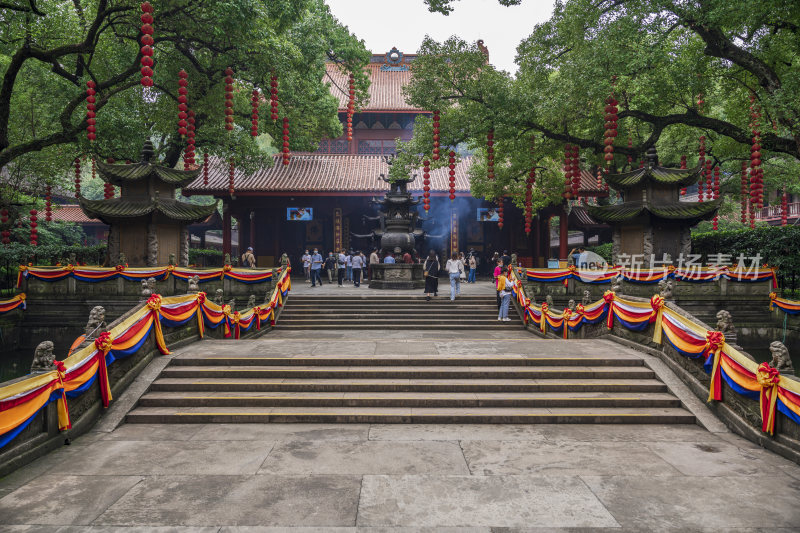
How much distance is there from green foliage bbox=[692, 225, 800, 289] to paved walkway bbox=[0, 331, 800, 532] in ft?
33.2

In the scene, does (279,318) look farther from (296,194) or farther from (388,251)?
(296,194)

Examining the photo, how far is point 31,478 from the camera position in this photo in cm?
448

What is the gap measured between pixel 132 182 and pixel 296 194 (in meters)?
7.37

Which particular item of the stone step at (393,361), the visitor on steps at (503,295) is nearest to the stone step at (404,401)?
the stone step at (393,361)

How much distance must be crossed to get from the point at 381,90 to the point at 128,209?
58.8 ft

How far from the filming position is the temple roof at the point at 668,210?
14.2 m

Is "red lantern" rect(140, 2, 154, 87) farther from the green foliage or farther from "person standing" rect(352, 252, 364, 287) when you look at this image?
the green foliage

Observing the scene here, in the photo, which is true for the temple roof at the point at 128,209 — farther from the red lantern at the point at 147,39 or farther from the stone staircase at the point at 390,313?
the red lantern at the point at 147,39

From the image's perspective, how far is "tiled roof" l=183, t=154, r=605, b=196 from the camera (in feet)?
70.6

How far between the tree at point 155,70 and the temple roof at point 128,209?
186 cm

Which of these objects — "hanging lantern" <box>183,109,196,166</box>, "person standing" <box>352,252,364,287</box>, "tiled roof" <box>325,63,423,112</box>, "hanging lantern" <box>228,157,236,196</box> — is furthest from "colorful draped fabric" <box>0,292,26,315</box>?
"tiled roof" <box>325,63,423,112</box>

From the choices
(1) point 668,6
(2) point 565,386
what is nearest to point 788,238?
(1) point 668,6

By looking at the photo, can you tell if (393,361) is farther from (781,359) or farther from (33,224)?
(33,224)

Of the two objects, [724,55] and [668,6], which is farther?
[724,55]
